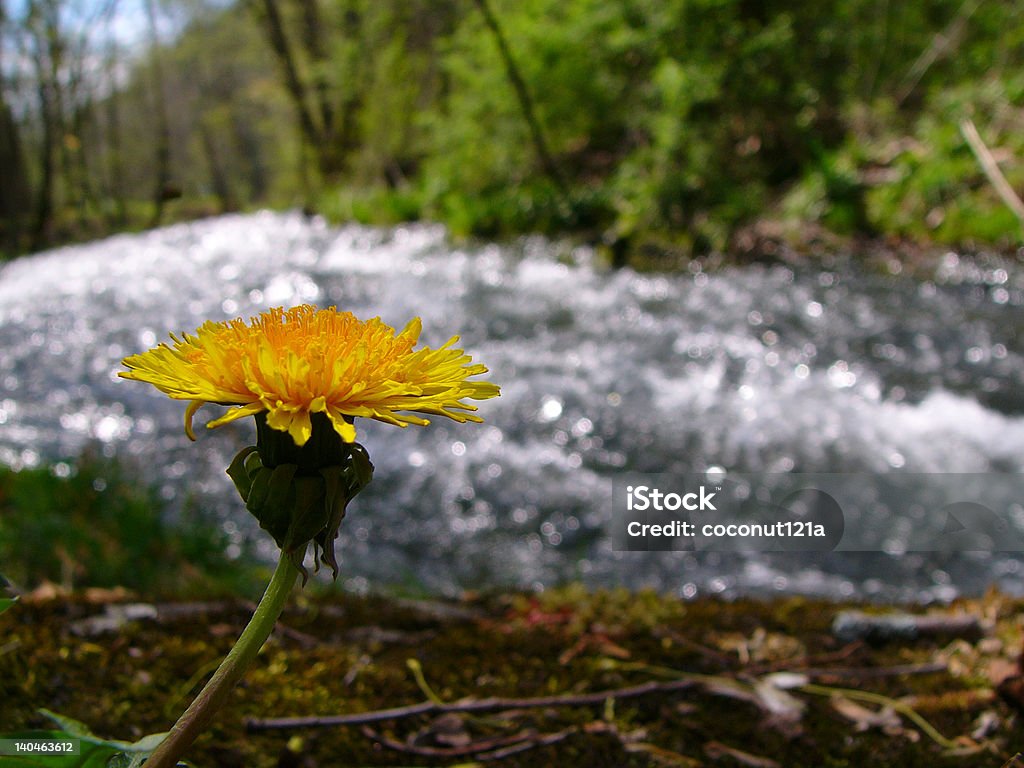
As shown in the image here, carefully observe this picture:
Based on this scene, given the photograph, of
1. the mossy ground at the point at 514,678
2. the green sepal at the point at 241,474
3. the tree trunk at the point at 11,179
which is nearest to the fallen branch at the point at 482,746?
the mossy ground at the point at 514,678

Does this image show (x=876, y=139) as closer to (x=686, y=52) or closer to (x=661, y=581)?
(x=686, y=52)

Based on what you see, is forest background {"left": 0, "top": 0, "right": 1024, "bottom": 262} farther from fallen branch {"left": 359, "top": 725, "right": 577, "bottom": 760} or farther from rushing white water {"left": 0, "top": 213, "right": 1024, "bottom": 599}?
fallen branch {"left": 359, "top": 725, "right": 577, "bottom": 760}

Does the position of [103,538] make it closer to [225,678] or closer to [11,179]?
[225,678]

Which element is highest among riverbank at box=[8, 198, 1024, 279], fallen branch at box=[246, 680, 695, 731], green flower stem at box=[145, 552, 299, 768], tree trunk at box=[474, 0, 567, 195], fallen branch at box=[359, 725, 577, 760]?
tree trunk at box=[474, 0, 567, 195]

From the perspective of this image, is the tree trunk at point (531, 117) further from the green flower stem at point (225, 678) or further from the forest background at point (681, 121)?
the green flower stem at point (225, 678)

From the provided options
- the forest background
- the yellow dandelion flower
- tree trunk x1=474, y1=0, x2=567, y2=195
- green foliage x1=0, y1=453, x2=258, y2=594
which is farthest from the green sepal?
tree trunk x1=474, y1=0, x2=567, y2=195

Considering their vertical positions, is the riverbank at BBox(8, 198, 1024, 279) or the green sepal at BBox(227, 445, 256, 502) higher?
the riverbank at BBox(8, 198, 1024, 279)
